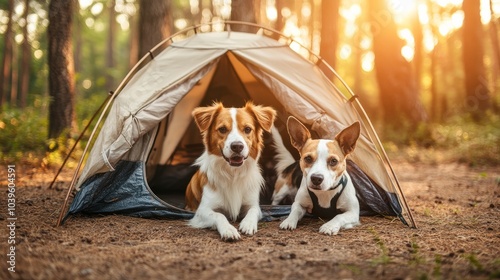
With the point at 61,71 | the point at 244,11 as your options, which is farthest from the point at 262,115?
the point at 61,71

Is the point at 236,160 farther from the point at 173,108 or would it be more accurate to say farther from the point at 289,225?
the point at 173,108

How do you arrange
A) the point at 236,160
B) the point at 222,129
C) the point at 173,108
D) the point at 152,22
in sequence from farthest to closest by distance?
the point at 152,22 < the point at 173,108 < the point at 222,129 < the point at 236,160

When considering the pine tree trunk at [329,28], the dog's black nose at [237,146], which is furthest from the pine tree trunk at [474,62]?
the dog's black nose at [237,146]

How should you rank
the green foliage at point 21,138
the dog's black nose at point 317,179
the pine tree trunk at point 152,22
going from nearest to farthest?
the dog's black nose at point 317,179
the green foliage at point 21,138
the pine tree trunk at point 152,22

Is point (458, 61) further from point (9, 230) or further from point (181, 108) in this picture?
point (9, 230)

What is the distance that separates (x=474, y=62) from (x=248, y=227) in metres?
12.3

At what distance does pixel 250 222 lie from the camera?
4.26 m

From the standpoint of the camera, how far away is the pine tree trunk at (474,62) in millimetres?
13305

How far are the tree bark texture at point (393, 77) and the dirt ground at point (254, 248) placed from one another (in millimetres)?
8116

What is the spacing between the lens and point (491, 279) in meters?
2.79

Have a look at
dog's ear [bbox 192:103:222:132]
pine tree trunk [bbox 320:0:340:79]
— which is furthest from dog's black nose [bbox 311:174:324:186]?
pine tree trunk [bbox 320:0:340:79]

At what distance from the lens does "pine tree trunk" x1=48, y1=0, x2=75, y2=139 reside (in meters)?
7.98

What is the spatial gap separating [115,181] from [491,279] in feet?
12.8

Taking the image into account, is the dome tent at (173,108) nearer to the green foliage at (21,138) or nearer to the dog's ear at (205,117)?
the dog's ear at (205,117)
